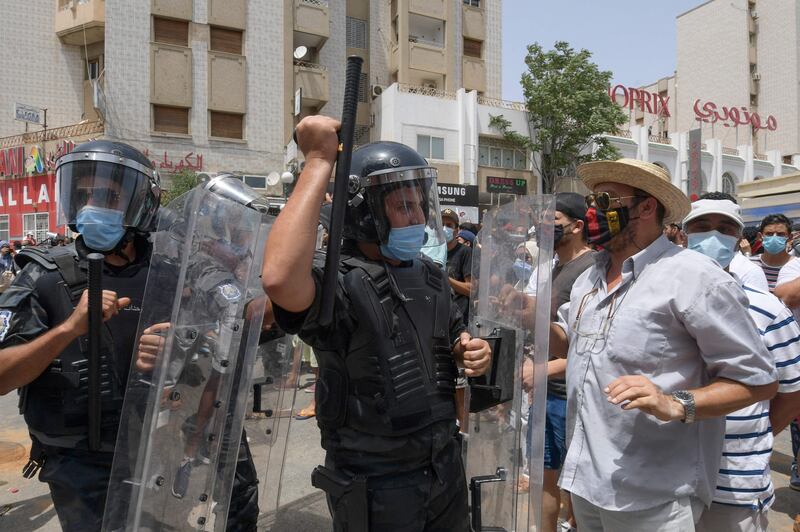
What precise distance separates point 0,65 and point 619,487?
27.5m

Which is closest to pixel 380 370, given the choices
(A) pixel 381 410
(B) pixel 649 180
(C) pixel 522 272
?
(A) pixel 381 410

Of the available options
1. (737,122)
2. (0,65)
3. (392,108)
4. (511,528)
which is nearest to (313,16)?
(392,108)

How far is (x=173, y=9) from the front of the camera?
21.2m

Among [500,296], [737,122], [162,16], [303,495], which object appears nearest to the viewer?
[500,296]

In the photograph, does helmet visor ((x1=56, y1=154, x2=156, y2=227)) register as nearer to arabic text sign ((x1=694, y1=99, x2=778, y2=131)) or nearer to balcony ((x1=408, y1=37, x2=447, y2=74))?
balcony ((x1=408, y1=37, x2=447, y2=74))

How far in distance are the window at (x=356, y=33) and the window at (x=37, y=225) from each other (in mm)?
15331

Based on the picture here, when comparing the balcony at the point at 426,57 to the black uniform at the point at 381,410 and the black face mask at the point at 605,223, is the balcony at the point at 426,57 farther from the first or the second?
the black uniform at the point at 381,410

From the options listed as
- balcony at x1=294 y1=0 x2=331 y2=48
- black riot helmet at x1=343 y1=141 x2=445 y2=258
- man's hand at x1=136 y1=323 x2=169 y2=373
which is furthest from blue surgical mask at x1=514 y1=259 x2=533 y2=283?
balcony at x1=294 y1=0 x2=331 y2=48

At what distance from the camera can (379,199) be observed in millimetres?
1920

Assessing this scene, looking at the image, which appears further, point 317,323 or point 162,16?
point 162,16

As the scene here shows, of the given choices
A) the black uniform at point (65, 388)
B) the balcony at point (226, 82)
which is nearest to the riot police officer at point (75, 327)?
the black uniform at point (65, 388)

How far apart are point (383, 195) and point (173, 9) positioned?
76.8 ft

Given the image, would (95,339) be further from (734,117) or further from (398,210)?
(734,117)

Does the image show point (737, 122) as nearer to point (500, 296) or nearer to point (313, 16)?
point (313, 16)
